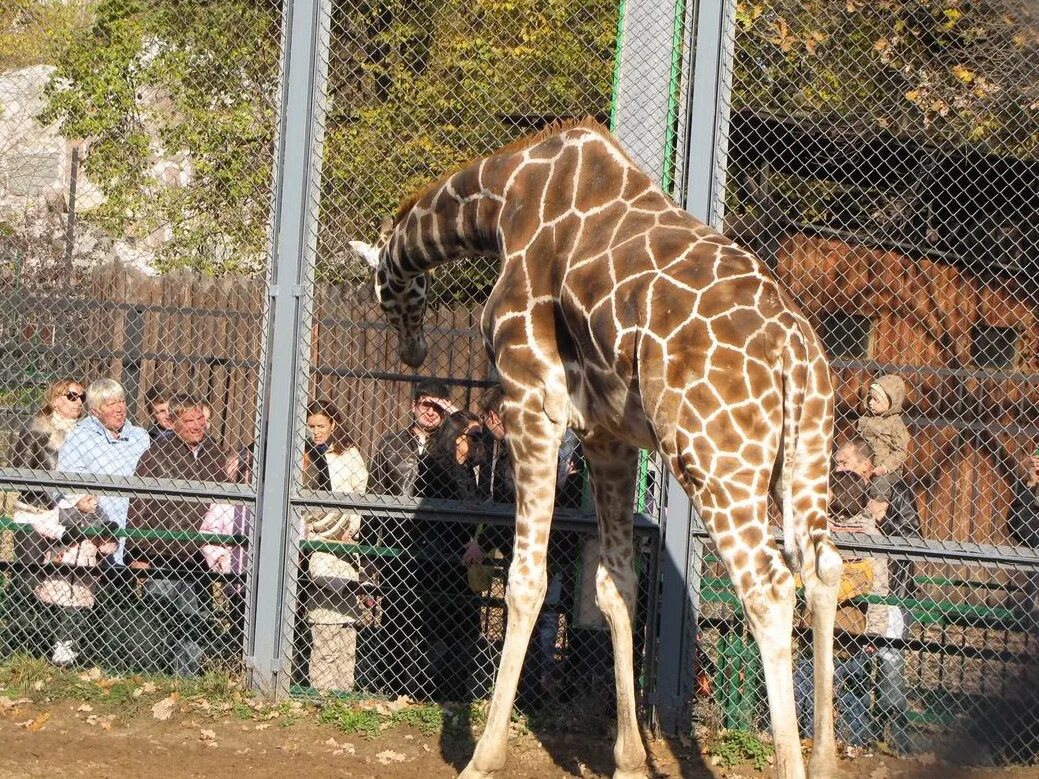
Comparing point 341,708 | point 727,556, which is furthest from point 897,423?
point 341,708

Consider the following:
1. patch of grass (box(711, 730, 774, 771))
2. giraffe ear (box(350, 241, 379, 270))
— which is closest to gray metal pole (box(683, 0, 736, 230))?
giraffe ear (box(350, 241, 379, 270))

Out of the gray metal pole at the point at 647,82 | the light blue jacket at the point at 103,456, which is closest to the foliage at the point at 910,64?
the gray metal pole at the point at 647,82

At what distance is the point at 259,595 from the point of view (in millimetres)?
7250

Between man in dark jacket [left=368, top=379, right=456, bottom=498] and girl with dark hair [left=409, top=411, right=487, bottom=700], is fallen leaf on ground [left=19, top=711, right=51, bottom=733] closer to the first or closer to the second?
girl with dark hair [left=409, top=411, right=487, bottom=700]

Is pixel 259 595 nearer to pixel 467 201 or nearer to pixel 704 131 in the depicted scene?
pixel 467 201

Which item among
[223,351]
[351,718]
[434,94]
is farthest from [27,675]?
[434,94]

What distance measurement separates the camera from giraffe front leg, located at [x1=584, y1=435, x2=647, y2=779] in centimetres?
623

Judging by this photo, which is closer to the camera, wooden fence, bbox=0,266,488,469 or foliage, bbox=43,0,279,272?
wooden fence, bbox=0,266,488,469

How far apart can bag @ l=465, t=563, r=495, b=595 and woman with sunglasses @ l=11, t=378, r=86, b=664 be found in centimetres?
241

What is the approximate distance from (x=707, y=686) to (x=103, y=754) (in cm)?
317

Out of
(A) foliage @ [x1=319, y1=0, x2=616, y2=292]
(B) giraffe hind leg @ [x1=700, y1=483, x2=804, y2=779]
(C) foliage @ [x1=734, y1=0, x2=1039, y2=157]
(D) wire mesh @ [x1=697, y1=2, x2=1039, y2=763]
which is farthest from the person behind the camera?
(C) foliage @ [x1=734, y1=0, x2=1039, y2=157]

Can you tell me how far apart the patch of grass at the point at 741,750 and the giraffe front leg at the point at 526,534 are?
1309 mm

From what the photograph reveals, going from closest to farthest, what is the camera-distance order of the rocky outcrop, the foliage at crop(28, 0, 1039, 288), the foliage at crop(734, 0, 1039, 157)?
1. the foliage at crop(28, 0, 1039, 288)
2. the rocky outcrop
3. the foliage at crop(734, 0, 1039, 157)

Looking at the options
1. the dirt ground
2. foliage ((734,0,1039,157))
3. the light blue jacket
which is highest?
foliage ((734,0,1039,157))
